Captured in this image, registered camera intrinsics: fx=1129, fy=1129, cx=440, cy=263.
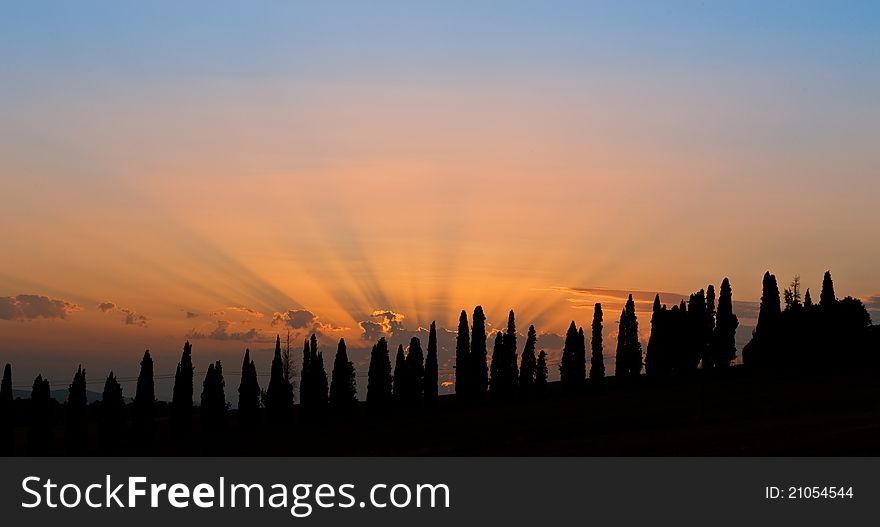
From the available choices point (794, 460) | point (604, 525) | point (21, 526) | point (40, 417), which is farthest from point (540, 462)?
point (40, 417)

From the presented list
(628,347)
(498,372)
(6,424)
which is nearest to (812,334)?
(628,347)

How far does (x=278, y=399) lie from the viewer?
148250mm

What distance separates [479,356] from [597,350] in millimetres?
18254

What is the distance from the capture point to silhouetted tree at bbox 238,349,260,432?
481 ft

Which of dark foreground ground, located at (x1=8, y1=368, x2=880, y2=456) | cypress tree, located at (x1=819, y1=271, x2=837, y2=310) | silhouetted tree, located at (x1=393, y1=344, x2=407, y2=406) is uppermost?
cypress tree, located at (x1=819, y1=271, x2=837, y2=310)

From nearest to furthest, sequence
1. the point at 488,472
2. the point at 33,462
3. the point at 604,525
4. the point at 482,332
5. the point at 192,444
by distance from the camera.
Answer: the point at 604,525 → the point at 488,472 → the point at 33,462 → the point at 192,444 → the point at 482,332

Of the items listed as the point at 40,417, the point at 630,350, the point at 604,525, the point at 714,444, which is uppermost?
the point at 630,350

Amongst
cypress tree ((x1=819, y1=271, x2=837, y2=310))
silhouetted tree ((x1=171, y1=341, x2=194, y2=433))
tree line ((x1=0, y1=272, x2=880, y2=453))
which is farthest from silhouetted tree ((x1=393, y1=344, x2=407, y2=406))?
cypress tree ((x1=819, y1=271, x2=837, y2=310))

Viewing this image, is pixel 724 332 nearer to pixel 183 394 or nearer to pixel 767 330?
pixel 767 330

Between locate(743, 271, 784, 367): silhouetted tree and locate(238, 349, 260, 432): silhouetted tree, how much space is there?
228ft

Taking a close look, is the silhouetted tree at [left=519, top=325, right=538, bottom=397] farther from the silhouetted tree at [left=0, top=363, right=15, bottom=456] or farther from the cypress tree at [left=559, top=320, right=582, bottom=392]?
the silhouetted tree at [left=0, top=363, right=15, bottom=456]

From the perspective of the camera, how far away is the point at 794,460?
70.6 m

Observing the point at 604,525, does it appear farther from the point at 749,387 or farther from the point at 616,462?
the point at 749,387

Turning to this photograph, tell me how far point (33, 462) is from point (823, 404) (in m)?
80.5
